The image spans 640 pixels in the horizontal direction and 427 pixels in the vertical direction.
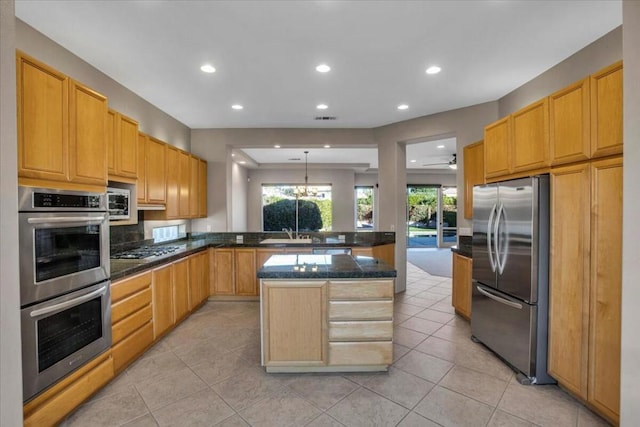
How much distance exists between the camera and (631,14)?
4.36 feet

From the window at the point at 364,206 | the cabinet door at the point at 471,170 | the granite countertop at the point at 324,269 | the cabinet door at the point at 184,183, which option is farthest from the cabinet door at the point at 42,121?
the window at the point at 364,206

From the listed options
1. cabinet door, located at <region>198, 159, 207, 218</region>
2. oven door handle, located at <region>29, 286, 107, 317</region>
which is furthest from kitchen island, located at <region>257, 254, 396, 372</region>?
cabinet door, located at <region>198, 159, 207, 218</region>

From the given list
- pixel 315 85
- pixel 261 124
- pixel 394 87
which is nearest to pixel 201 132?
pixel 261 124

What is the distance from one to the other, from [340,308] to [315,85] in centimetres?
249

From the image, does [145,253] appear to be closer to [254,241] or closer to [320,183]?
[254,241]

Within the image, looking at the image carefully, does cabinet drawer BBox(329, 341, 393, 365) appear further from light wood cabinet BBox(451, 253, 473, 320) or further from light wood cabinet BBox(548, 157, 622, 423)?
light wood cabinet BBox(451, 253, 473, 320)

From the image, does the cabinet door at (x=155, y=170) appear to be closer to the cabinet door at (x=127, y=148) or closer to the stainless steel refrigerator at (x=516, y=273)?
the cabinet door at (x=127, y=148)

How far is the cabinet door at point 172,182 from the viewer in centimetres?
374

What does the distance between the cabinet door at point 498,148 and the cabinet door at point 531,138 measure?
0.08 metres

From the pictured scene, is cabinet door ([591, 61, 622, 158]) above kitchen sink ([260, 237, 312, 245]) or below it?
above

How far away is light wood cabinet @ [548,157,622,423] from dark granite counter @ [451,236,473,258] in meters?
1.25

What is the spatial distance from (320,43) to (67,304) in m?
2.77

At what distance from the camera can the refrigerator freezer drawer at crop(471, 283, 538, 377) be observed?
2301 millimetres

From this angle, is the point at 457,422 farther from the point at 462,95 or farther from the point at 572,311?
the point at 462,95
